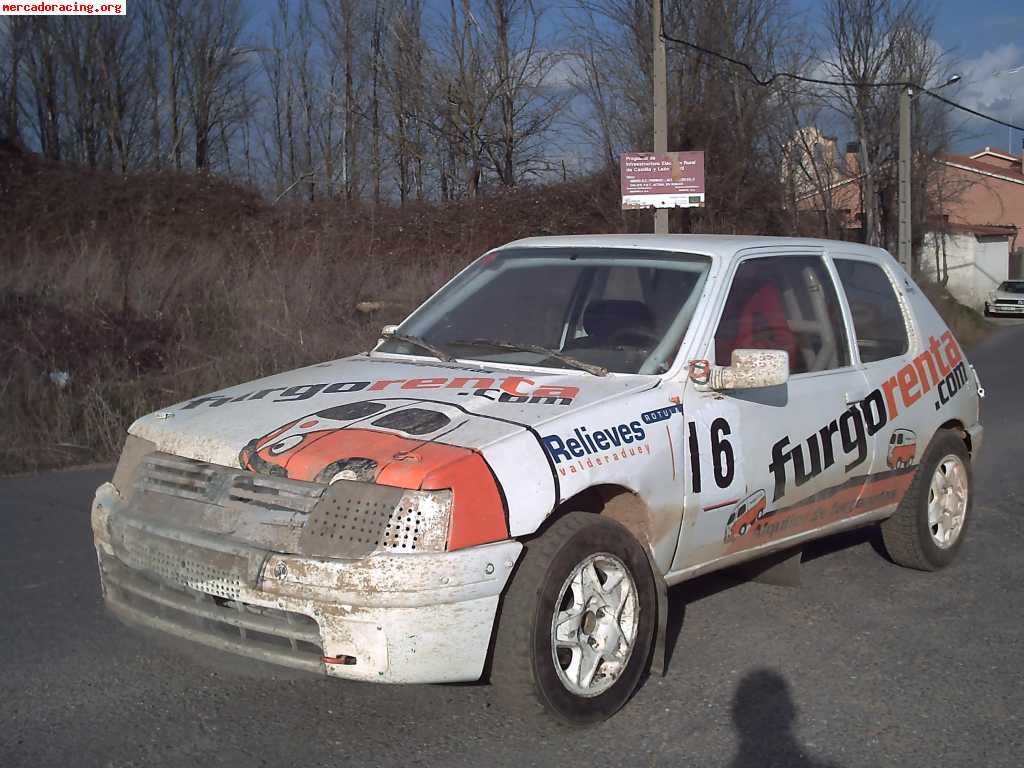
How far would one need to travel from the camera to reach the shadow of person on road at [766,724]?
12.0ft

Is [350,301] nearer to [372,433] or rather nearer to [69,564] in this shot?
[69,564]

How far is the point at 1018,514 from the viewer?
7.36 m

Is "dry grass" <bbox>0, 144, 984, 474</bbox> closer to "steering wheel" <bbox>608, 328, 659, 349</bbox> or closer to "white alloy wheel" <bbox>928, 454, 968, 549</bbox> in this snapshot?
"steering wheel" <bbox>608, 328, 659, 349</bbox>

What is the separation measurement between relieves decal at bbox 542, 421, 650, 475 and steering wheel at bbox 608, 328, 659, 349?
0.64m

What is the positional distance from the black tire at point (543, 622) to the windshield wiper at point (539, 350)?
77cm

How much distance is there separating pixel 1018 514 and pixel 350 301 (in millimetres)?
10180

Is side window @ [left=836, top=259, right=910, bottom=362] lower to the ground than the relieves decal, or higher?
higher

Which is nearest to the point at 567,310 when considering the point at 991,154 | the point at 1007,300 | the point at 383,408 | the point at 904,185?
the point at 383,408

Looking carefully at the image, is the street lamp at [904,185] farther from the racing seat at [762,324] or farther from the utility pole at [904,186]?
the racing seat at [762,324]

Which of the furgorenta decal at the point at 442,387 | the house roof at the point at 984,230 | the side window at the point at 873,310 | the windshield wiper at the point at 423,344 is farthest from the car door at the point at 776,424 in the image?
the house roof at the point at 984,230

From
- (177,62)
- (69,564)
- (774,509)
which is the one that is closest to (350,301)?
(69,564)

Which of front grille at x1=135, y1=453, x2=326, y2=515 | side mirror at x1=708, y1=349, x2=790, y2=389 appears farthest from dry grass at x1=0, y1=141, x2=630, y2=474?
side mirror at x1=708, y1=349, x2=790, y2=389

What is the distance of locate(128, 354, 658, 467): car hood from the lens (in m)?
3.80

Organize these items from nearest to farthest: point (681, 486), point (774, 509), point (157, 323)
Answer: point (681, 486) → point (774, 509) → point (157, 323)
